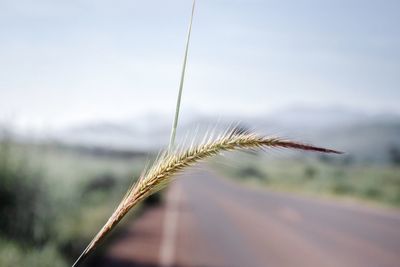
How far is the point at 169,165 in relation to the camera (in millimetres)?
1269

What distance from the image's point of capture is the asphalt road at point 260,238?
1658 centimetres

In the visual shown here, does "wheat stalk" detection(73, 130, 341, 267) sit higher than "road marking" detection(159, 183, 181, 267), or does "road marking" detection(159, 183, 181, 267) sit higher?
"wheat stalk" detection(73, 130, 341, 267)

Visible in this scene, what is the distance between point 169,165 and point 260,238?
68.4ft

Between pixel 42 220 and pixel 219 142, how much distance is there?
33.5 ft

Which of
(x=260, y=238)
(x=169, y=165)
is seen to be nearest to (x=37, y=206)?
(x=169, y=165)

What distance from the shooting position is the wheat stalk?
1.21 m

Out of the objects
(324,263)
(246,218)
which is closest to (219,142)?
(324,263)

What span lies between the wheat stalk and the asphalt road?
469 inches

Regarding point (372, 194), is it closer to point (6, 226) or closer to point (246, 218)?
point (246, 218)

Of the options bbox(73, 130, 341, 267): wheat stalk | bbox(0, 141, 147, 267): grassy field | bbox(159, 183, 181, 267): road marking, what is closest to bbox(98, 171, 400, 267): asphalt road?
bbox(159, 183, 181, 267): road marking

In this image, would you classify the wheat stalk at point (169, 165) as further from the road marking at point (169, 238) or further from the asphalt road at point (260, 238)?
the road marking at point (169, 238)

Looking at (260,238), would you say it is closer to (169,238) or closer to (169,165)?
(169,238)

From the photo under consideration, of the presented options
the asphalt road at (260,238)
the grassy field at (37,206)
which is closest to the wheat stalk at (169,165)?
the grassy field at (37,206)

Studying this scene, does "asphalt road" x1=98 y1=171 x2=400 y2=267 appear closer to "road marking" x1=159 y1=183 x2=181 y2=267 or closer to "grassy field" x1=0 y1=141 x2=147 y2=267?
"road marking" x1=159 y1=183 x2=181 y2=267
